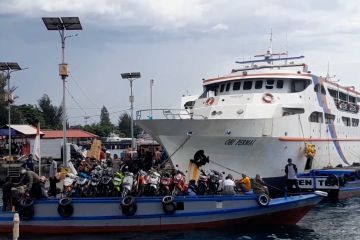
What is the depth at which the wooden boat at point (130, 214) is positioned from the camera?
15.9 metres

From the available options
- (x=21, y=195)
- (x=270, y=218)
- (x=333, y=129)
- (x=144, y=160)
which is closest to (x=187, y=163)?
(x=144, y=160)

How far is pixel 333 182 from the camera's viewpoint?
22484 mm

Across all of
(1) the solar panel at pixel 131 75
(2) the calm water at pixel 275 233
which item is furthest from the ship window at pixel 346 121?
(1) the solar panel at pixel 131 75

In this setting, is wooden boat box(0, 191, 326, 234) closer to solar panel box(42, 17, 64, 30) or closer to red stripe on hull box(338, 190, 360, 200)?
red stripe on hull box(338, 190, 360, 200)

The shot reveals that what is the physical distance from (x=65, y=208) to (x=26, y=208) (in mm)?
1156

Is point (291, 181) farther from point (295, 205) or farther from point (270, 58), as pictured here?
point (270, 58)

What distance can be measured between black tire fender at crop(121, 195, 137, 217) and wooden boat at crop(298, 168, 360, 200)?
9.19 m

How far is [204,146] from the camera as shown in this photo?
70.3ft

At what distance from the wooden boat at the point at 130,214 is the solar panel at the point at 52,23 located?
1117 cm

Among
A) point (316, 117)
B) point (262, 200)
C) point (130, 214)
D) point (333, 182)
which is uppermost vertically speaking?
point (316, 117)

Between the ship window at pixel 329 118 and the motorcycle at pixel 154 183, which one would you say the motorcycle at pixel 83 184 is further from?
the ship window at pixel 329 118

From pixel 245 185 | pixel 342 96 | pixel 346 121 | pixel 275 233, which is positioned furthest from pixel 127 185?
pixel 346 121

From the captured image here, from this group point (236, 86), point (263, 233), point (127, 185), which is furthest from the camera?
point (236, 86)

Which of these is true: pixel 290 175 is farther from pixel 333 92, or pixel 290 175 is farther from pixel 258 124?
pixel 333 92
